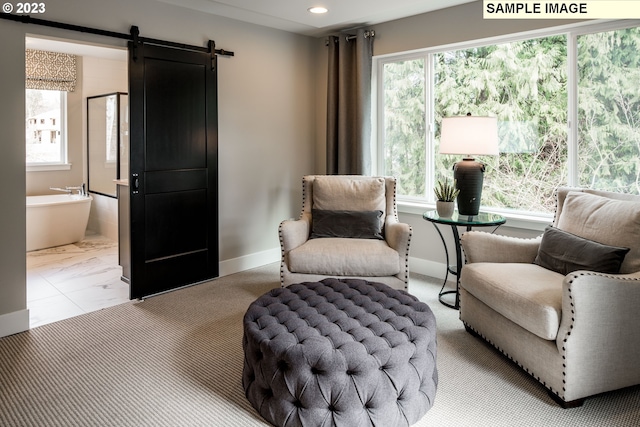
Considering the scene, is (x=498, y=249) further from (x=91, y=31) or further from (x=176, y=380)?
(x=91, y=31)

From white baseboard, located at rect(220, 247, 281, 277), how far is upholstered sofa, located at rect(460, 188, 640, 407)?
2.33 metres

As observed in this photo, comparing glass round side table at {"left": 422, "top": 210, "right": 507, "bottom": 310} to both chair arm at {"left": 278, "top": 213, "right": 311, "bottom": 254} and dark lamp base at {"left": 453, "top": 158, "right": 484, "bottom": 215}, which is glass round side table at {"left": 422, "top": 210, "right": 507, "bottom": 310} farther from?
chair arm at {"left": 278, "top": 213, "right": 311, "bottom": 254}

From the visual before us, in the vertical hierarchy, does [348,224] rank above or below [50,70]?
below

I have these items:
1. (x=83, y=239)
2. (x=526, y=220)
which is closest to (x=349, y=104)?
(x=526, y=220)

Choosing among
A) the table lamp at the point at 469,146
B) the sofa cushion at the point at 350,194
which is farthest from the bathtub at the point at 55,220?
the table lamp at the point at 469,146

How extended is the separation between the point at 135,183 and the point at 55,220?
2563 millimetres

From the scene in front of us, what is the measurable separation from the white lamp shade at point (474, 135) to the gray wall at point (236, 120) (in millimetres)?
1983

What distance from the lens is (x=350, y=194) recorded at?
4098mm

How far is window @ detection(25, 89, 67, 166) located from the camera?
20.3 feet

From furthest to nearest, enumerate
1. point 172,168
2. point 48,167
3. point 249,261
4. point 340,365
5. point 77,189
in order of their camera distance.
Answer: point 77,189, point 48,167, point 249,261, point 172,168, point 340,365

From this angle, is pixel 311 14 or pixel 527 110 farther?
pixel 311 14

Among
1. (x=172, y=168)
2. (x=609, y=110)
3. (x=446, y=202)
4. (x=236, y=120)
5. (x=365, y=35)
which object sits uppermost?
(x=365, y=35)

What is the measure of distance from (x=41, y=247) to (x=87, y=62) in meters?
2.47

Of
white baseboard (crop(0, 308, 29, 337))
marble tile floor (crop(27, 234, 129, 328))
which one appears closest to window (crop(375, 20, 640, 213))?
marble tile floor (crop(27, 234, 129, 328))
